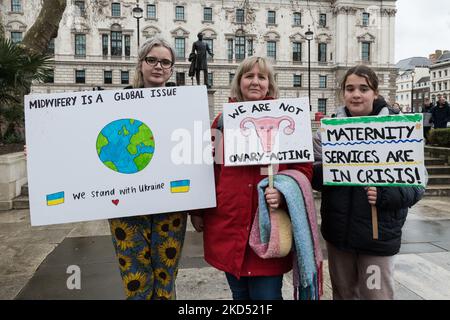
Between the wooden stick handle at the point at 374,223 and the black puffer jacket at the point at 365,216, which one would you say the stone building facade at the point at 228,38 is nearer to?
the black puffer jacket at the point at 365,216

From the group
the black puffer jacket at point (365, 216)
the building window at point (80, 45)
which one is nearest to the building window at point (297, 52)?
the building window at point (80, 45)

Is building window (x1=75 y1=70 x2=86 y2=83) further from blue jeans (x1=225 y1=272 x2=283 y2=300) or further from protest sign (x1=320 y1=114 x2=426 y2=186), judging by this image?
blue jeans (x1=225 y1=272 x2=283 y2=300)

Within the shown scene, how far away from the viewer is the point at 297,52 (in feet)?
189

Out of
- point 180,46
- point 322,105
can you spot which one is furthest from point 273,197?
point 322,105

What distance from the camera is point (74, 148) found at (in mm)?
2391

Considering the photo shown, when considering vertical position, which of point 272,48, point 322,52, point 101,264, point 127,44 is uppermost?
point 272,48

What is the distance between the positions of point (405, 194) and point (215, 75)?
53952mm

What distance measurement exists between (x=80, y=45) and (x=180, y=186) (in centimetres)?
5469

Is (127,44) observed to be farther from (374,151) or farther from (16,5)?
(374,151)

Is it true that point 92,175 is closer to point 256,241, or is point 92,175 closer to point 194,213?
point 194,213

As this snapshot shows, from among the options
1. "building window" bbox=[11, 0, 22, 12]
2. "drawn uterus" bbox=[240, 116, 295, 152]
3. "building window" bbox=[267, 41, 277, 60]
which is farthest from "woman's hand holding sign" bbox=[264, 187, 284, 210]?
"building window" bbox=[11, 0, 22, 12]

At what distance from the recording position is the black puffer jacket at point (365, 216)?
7.75 ft

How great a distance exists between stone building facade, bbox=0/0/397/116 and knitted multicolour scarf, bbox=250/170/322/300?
152 ft

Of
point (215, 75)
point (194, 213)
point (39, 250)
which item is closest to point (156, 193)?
point (194, 213)
